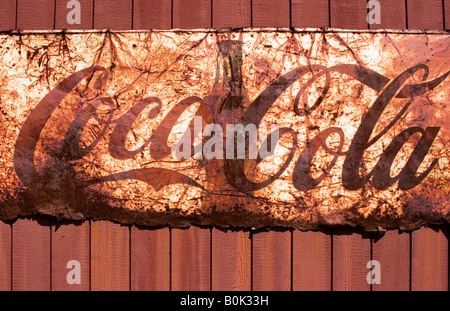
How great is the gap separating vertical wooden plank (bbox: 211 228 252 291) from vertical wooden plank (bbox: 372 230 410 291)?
1.77ft

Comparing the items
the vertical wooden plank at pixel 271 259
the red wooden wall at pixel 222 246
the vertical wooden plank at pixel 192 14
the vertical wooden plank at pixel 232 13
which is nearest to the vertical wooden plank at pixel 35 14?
the red wooden wall at pixel 222 246

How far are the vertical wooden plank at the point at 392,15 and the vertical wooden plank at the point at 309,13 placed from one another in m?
0.21

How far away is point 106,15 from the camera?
4.10 feet

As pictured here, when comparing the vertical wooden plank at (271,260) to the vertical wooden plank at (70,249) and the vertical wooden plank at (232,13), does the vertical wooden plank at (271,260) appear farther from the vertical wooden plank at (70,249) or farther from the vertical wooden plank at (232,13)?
the vertical wooden plank at (232,13)

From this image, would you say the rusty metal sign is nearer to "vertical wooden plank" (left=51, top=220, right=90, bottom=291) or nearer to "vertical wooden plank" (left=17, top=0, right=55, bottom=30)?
"vertical wooden plank" (left=51, top=220, right=90, bottom=291)

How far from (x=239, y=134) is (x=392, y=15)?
843 mm

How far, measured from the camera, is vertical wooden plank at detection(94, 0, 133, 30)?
4.08 ft

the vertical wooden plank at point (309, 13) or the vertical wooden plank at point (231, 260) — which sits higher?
the vertical wooden plank at point (309, 13)

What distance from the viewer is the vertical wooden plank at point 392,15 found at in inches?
48.6

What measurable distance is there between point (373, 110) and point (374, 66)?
0.19 meters

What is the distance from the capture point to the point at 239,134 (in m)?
1.19

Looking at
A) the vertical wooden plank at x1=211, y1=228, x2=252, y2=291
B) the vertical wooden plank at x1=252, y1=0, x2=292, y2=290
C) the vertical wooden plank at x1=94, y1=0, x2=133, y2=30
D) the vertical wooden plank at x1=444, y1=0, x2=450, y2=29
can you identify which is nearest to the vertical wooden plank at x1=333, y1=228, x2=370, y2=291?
the vertical wooden plank at x1=252, y1=0, x2=292, y2=290
